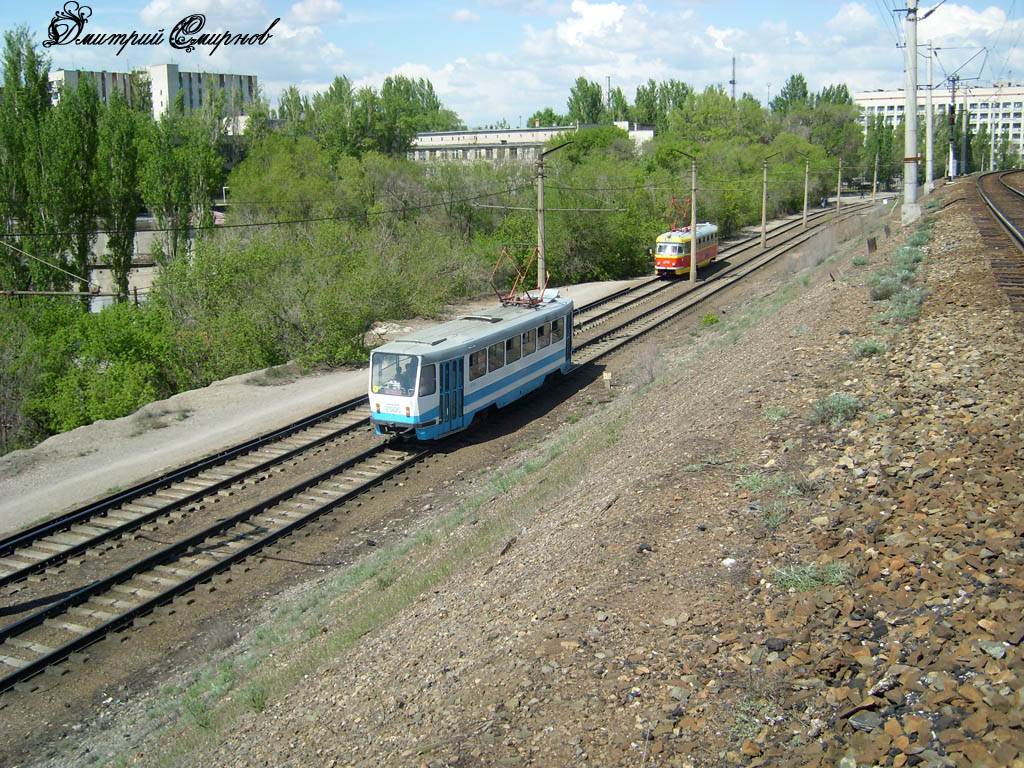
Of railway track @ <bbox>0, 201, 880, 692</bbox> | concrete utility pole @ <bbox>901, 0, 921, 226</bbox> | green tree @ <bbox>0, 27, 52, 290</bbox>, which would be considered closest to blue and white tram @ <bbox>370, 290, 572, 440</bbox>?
railway track @ <bbox>0, 201, 880, 692</bbox>

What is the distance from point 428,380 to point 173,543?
19.0 feet

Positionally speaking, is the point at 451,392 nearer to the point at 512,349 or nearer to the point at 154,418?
the point at 512,349

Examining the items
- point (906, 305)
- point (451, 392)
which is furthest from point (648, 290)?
point (451, 392)

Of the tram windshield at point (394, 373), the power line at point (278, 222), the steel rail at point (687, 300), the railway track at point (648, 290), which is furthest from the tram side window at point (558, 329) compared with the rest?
the power line at point (278, 222)

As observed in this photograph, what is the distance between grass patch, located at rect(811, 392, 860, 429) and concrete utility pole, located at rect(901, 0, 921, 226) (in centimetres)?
2212

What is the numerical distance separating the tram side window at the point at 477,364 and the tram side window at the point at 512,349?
111 cm

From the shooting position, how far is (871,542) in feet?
24.8

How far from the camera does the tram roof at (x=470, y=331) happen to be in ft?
56.9

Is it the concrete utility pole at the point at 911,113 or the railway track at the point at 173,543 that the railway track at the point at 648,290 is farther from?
the railway track at the point at 173,543

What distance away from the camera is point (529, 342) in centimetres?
2098

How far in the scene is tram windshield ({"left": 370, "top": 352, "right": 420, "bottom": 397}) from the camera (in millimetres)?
17047

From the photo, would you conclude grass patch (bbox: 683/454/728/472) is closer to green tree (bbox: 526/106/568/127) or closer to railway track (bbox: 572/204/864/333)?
railway track (bbox: 572/204/864/333)

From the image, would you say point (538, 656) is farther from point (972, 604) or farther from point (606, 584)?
point (972, 604)

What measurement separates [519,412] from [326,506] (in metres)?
7.45
